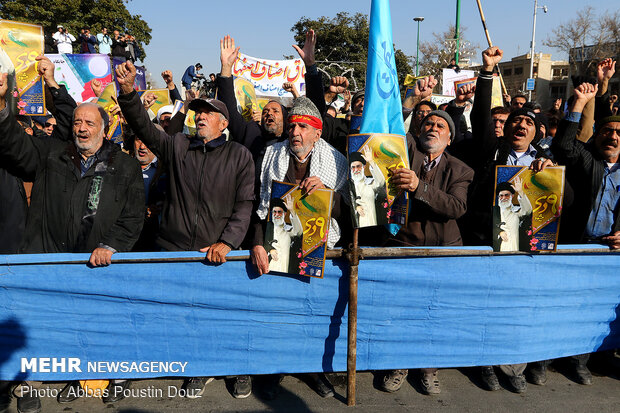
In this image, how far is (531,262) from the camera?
3.07 m

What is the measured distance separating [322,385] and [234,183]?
5.09 ft

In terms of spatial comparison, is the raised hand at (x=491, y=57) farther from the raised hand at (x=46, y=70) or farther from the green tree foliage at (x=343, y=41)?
the green tree foliage at (x=343, y=41)

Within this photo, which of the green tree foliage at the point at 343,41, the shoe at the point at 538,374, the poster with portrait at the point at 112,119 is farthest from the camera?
the green tree foliage at the point at 343,41

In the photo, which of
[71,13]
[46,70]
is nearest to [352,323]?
[46,70]

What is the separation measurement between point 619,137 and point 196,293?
11.0 ft

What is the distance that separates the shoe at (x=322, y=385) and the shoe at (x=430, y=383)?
2.18ft

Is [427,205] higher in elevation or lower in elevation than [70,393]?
higher

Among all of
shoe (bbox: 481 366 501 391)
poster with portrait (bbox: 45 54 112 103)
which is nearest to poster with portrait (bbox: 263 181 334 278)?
shoe (bbox: 481 366 501 391)

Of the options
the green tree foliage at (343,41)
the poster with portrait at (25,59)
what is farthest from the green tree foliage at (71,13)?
the poster with portrait at (25,59)

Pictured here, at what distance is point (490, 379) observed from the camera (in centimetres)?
321

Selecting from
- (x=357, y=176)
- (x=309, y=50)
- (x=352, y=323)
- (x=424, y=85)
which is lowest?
(x=352, y=323)

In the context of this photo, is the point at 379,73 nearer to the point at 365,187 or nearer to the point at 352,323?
the point at 365,187

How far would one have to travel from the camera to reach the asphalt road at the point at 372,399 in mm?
2912

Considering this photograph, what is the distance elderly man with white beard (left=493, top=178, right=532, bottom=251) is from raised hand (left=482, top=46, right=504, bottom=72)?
1.06m
